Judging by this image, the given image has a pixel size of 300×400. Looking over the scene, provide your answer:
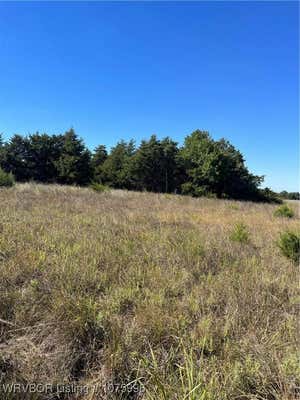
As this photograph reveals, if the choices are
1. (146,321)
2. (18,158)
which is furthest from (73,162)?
(146,321)

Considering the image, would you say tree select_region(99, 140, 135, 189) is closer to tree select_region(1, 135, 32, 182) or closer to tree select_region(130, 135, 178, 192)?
tree select_region(130, 135, 178, 192)

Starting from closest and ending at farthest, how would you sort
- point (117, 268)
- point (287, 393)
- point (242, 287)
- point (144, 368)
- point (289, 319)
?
point (287, 393) → point (144, 368) → point (289, 319) → point (242, 287) → point (117, 268)

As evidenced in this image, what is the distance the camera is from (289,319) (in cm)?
260

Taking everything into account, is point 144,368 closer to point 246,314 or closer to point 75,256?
point 246,314

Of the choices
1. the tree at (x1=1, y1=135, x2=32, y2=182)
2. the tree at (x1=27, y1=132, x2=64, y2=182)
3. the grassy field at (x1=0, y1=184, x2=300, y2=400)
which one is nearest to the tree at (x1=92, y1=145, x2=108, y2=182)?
the tree at (x1=27, y1=132, x2=64, y2=182)

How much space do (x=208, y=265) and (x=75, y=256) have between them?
181 cm

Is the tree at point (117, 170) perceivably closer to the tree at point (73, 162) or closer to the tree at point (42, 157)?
the tree at point (73, 162)

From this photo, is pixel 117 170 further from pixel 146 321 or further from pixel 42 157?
pixel 146 321

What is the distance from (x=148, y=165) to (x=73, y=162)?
26.8ft

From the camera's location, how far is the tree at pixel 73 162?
3120cm

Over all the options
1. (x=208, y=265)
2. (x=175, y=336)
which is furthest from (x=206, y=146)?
(x=175, y=336)

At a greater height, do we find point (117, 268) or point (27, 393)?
point (117, 268)

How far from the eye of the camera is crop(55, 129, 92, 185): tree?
31203 mm

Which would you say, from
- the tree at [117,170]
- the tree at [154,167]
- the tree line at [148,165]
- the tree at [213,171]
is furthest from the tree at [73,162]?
the tree at [213,171]
